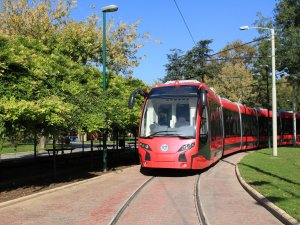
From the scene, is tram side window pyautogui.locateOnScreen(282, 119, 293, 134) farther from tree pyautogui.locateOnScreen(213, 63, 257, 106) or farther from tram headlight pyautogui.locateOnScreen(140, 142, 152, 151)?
tram headlight pyautogui.locateOnScreen(140, 142, 152, 151)

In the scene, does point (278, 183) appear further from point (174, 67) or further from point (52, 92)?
point (174, 67)

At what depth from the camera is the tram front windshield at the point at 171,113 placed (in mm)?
15523

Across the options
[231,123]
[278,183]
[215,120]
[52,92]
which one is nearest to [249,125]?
[231,123]

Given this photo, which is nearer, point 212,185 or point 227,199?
point 227,199

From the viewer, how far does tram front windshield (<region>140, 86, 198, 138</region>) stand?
1552cm

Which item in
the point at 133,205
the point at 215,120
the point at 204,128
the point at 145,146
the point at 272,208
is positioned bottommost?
the point at 133,205

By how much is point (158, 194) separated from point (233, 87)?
4856 cm

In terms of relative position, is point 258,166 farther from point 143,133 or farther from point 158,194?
point 158,194

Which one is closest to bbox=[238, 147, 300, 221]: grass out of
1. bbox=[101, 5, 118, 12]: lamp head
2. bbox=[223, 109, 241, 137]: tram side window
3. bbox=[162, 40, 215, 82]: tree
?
Result: bbox=[223, 109, 241, 137]: tram side window

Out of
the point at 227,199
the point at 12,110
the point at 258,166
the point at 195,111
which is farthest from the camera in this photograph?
the point at 258,166

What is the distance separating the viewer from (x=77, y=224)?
819 cm

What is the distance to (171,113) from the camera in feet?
51.9

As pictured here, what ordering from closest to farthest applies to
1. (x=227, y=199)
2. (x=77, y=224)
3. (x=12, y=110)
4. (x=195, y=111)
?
(x=77, y=224)
(x=12, y=110)
(x=227, y=199)
(x=195, y=111)

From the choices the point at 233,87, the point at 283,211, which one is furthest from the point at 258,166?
the point at 233,87
